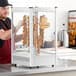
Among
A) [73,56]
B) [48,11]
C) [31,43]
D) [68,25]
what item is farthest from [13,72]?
[68,25]

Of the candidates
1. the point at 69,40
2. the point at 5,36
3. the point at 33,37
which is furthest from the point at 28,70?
the point at 69,40

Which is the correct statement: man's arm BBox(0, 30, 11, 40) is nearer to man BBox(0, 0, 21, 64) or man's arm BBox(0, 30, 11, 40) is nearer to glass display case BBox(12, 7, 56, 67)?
man BBox(0, 0, 21, 64)

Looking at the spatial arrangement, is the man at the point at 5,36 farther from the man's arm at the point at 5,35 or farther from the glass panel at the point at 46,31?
the glass panel at the point at 46,31

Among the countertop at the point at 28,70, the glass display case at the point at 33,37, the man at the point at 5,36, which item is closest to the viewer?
the countertop at the point at 28,70

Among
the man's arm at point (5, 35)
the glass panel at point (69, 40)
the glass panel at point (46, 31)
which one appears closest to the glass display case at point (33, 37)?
the glass panel at point (46, 31)

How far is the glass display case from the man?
0.31 ft

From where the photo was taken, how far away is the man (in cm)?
134

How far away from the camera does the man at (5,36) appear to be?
4.41ft

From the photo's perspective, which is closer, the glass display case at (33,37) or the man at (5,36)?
the glass display case at (33,37)

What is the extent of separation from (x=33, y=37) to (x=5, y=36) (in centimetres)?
25

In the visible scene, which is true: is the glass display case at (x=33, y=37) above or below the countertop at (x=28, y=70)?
above

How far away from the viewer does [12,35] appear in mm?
1225

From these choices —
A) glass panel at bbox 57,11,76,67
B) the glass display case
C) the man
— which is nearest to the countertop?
the glass display case

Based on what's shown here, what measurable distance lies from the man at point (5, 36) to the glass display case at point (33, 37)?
93 mm
